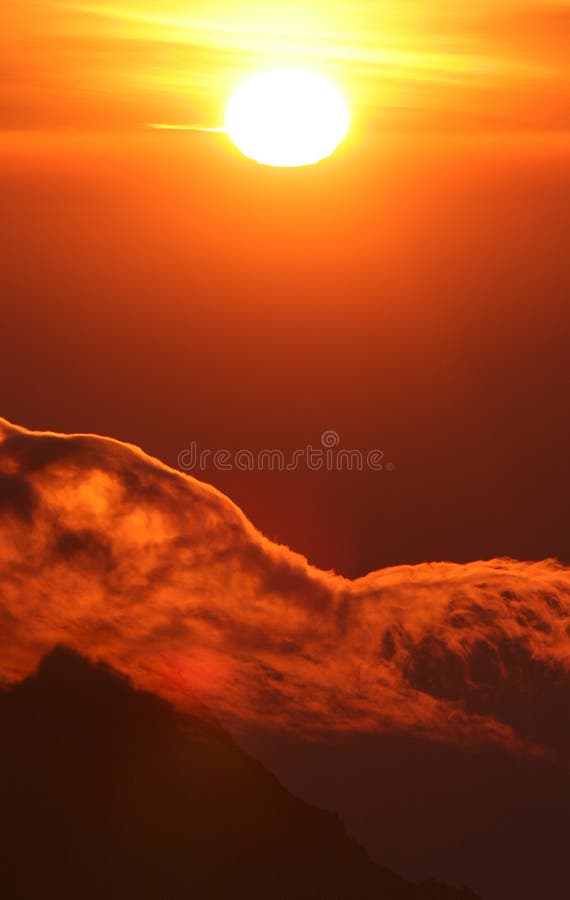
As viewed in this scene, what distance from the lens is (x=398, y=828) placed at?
7566mm

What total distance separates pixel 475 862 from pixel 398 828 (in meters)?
0.52

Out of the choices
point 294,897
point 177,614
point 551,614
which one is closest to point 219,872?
point 294,897

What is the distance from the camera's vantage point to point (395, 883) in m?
7.67

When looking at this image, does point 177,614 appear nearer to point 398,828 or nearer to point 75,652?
point 75,652

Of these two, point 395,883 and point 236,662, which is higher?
point 236,662

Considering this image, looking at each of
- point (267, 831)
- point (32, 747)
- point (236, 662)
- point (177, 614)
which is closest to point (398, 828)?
point (267, 831)

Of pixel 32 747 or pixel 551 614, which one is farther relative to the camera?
pixel 32 747

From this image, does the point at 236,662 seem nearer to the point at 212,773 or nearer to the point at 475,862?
the point at 212,773

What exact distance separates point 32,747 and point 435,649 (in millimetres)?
2753

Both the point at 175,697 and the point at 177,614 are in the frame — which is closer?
the point at 177,614

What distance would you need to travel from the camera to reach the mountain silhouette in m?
7.38

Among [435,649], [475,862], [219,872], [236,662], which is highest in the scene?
[435,649]

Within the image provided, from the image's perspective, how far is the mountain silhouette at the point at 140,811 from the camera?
24.2 feet

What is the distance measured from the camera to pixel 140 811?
301 inches
